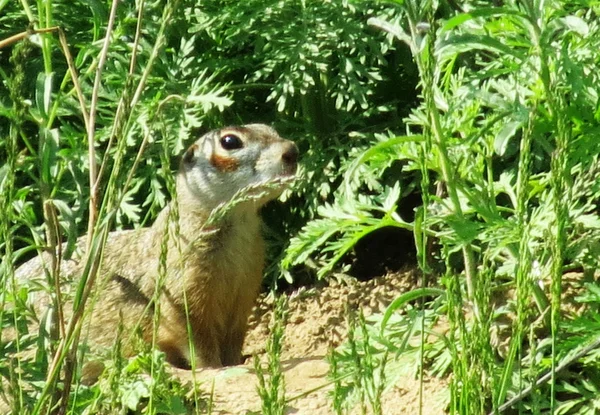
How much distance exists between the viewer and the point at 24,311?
2.94 metres

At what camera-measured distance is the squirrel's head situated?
15.5 feet

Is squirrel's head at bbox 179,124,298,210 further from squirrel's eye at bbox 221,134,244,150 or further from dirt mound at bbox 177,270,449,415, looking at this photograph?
dirt mound at bbox 177,270,449,415

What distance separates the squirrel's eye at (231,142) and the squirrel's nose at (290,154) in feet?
0.75

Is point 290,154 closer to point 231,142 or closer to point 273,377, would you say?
point 231,142

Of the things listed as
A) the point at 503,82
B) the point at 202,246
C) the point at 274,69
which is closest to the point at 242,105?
the point at 274,69

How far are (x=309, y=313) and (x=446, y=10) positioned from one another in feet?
4.85

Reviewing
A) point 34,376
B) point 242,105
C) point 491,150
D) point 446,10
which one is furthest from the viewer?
point 242,105

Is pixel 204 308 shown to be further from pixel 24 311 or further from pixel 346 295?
pixel 24 311

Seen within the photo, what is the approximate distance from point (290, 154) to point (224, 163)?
0.41 metres

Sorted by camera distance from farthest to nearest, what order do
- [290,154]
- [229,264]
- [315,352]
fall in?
1. [229,264]
2. [315,352]
3. [290,154]

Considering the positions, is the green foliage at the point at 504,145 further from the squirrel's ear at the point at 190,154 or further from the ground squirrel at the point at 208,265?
the squirrel's ear at the point at 190,154

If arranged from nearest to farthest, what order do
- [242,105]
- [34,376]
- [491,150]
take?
[34,376] < [491,150] < [242,105]

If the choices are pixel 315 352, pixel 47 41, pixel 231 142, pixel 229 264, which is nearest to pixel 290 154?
pixel 231 142

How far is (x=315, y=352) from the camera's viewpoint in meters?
4.84
